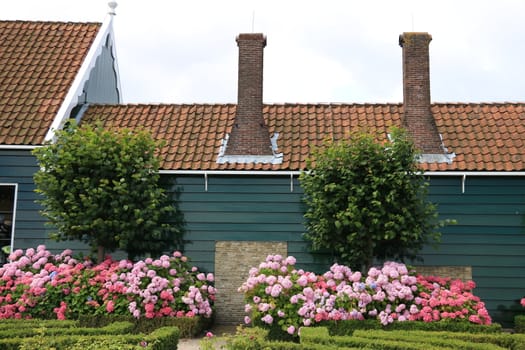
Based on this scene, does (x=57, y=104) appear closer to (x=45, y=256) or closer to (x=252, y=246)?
(x=45, y=256)

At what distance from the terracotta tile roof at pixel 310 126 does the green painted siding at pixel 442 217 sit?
453mm

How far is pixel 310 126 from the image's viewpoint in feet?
50.1

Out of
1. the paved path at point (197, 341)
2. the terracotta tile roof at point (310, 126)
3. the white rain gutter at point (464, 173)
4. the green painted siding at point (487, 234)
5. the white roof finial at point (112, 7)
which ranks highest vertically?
the white roof finial at point (112, 7)

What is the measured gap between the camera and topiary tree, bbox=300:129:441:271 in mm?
11836

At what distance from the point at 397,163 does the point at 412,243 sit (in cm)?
193

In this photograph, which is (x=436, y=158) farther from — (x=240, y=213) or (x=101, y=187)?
(x=101, y=187)

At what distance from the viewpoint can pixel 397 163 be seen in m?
11.9

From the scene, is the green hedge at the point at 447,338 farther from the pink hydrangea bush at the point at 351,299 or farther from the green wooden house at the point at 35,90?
the green wooden house at the point at 35,90

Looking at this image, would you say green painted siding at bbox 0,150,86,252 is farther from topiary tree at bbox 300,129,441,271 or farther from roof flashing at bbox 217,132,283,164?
topiary tree at bbox 300,129,441,271

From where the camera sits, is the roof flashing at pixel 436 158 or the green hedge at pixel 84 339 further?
the roof flashing at pixel 436 158

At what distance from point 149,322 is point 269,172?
14.7 ft

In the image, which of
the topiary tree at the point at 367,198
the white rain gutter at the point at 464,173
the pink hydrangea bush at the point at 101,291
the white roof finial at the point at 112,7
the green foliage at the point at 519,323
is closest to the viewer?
the pink hydrangea bush at the point at 101,291

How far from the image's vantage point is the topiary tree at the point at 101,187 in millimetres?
12258

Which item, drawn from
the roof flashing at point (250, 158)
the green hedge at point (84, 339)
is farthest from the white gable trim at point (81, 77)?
the green hedge at point (84, 339)
